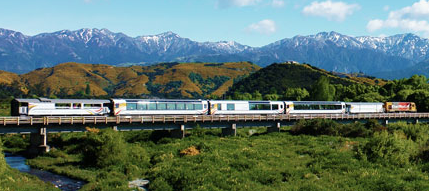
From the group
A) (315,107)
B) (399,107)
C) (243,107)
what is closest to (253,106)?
(243,107)

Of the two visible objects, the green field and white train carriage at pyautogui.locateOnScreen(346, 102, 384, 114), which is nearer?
the green field

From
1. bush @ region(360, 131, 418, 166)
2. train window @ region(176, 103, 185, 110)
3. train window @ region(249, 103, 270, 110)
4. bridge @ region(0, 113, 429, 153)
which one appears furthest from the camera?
train window @ region(249, 103, 270, 110)

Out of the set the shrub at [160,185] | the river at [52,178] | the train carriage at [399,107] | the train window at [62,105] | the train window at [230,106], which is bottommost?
the river at [52,178]

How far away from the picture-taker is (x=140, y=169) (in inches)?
1687

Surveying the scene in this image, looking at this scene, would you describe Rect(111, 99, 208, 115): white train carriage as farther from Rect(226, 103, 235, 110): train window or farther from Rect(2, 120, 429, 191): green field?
Rect(2, 120, 429, 191): green field

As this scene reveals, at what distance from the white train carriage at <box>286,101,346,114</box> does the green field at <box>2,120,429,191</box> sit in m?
19.7

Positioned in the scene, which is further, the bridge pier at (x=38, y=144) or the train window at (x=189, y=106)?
the train window at (x=189, y=106)

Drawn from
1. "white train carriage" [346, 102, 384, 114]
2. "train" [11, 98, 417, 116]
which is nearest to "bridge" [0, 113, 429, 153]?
"train" [11, 98, 417, 116]

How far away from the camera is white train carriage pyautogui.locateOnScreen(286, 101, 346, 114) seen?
3145 inches

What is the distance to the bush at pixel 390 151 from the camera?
→ 1556 inches

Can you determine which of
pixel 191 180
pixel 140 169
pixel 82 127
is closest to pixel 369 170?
pixel 191 180

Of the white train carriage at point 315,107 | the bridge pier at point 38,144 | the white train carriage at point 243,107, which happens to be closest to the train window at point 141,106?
the white train carriage at point 243,107

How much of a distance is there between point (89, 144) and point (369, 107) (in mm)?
73318

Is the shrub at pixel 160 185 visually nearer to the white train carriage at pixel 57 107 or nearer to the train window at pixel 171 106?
the white train carriage at pixel 57 107
